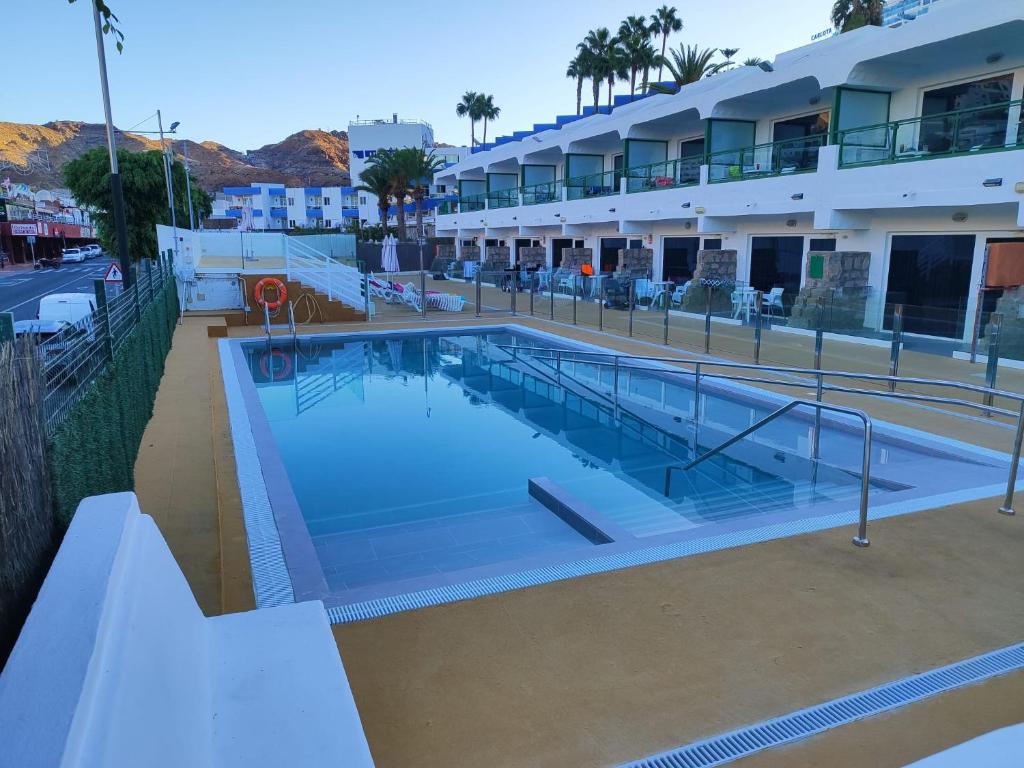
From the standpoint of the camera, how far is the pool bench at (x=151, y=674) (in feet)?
4.94

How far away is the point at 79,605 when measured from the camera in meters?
1.88

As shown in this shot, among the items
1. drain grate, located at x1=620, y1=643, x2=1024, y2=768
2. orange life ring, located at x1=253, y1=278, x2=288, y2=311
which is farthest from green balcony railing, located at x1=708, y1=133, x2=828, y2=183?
drain grate, located at x1=620, y1=643, x2=1024, y2=768

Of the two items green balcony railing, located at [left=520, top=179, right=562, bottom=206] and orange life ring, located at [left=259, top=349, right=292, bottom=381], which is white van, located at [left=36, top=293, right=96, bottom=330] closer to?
orange life ring, located at [left=259, top=349, right=292, bottom=381]

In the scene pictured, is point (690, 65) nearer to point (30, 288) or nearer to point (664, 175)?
point (664, 175)

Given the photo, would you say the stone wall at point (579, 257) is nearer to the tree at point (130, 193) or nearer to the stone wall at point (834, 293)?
the stone wall at point (834, 293)

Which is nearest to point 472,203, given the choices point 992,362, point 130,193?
point 130,193

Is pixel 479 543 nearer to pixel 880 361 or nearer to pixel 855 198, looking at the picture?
pixel 880 361

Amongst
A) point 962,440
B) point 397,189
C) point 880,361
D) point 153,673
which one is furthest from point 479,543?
point 397,189

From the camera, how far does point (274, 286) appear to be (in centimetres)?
1773

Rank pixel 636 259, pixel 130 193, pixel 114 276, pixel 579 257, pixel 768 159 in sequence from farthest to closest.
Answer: pixel 130 193, pixel 579 257, pixel 636 259, pixel 768 159, pixel 114 276

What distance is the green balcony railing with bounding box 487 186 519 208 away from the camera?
3241 cm

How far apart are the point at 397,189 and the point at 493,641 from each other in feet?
151

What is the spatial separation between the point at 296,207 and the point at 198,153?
354 feet

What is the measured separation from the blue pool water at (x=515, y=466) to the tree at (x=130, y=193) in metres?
22.0
